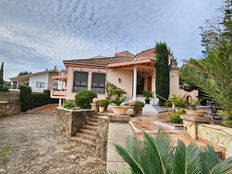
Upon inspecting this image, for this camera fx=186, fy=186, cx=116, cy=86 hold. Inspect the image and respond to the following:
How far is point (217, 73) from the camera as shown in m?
4.83

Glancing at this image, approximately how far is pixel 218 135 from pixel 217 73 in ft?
5.41

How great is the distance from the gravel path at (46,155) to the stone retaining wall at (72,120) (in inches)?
24.5

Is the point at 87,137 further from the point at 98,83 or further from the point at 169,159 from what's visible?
the point at 98,83

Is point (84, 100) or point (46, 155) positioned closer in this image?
point (46, 155)

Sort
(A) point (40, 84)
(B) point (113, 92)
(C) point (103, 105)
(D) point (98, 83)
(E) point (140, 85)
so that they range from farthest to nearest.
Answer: (A) point (40, 84)
(E) point (140, 85)
(D) point (98, 83)
(B) point (113, 92)
(C) point (103, 105)

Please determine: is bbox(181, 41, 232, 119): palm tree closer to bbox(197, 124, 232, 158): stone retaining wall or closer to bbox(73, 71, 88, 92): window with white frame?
bbox(197, 124, 232, 158): stone retaining wall

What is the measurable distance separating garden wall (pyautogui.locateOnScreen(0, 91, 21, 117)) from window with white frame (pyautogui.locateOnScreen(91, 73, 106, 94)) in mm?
9044

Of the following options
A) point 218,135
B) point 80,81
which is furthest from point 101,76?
point 218,135

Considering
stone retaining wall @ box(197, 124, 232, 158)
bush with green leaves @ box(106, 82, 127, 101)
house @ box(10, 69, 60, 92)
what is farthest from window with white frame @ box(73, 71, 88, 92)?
house @ box(10, 69, 60, 92)

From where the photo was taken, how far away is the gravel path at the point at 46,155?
6387 mm

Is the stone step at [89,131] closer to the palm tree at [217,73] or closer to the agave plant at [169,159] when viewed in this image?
Result: the palm tree at [217,73]

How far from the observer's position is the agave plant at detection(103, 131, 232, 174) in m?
1.93

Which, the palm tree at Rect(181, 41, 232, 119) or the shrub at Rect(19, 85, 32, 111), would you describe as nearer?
the palm tree at Rect(181, 41, 232, 119)

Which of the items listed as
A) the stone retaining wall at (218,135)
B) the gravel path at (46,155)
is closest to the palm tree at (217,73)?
the stone retaining wall at (218,135)
